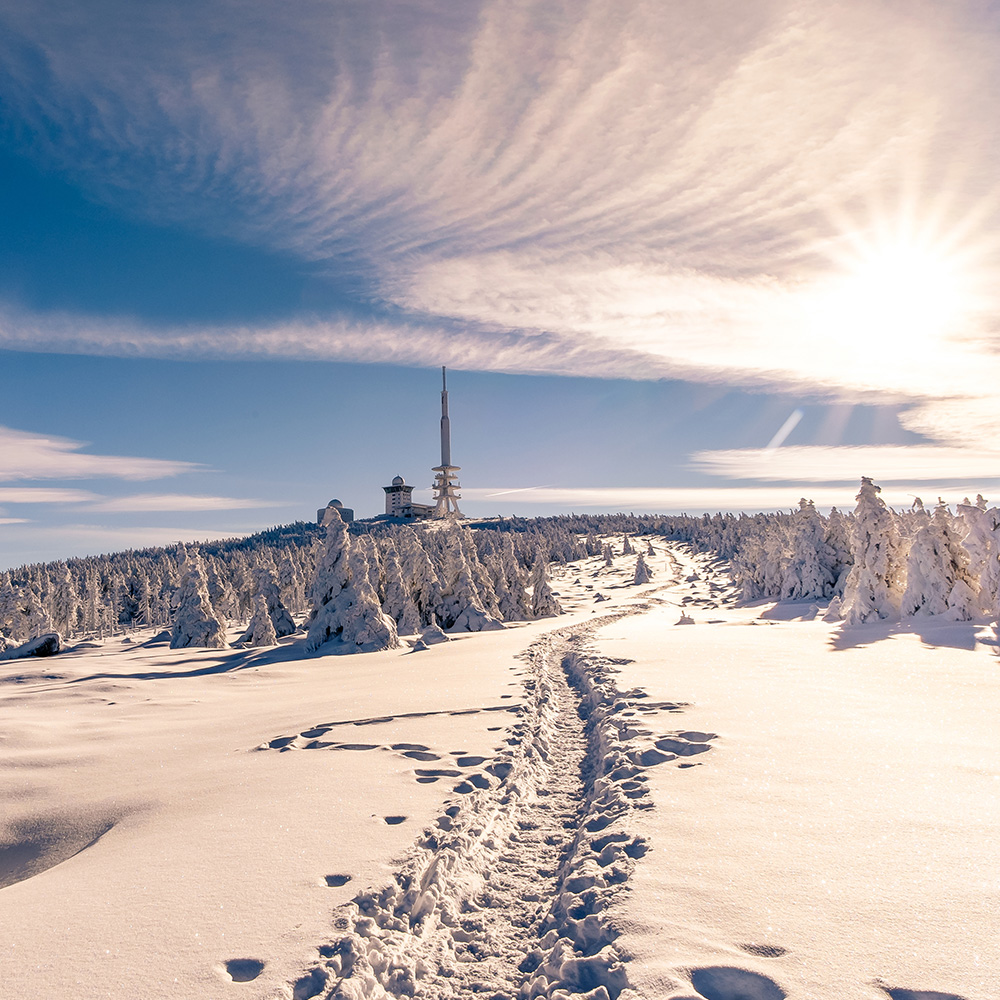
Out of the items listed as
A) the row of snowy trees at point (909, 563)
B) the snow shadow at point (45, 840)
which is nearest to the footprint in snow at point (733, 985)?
the snow shadow at point (45, 840)

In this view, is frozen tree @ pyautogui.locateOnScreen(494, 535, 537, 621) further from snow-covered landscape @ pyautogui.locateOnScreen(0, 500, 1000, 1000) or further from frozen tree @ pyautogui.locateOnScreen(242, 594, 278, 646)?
snow-covered landscape @ pyautogui.locateOnScreen(0, 500, 1000, 1000)

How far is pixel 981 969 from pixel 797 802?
3.23 m

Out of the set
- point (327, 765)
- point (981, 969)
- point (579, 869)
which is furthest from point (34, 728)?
point (981, 969)

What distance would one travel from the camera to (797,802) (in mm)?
6887

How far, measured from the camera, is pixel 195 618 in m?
39.7

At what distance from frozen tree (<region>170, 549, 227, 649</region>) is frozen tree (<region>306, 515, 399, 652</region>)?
11.3 metres

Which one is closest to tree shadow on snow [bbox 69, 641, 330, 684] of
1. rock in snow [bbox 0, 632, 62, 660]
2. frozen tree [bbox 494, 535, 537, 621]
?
rock in snow [bbox 0, 632, 62, 660]

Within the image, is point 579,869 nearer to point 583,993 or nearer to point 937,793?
point 583,993

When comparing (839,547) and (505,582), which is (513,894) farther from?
(839,547)

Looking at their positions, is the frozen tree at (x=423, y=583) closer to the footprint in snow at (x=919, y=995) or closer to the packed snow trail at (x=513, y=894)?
the packed snow trail at (x=513, y=894)

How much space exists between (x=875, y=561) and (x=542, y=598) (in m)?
29.7

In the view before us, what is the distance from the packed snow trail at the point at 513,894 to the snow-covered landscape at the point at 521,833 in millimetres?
29

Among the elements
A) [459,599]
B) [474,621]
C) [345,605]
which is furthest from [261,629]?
[474,621]

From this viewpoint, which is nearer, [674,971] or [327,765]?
[674,971]
